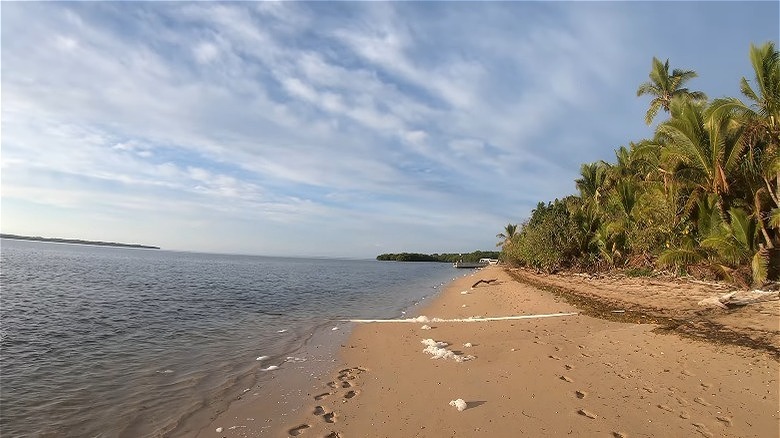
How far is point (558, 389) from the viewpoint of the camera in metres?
6.59

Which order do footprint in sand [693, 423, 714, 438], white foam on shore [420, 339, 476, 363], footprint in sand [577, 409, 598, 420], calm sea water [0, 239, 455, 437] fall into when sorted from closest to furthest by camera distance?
footprint in sand [693, 423, 714, 438] → footprint in sand [577, 409, 598, 420] → calm sea water [0, 239, 455, 437] → white foam on shore [420, 339, 476, 363]

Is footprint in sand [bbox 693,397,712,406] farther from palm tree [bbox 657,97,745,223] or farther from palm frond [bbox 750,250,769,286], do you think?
palm tree [bbox 657,97,745,223]

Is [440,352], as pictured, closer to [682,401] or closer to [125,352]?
[682,401]

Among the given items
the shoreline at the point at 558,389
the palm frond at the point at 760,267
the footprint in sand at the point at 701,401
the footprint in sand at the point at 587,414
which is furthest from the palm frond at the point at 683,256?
the footprint in sand at the point at 587,414

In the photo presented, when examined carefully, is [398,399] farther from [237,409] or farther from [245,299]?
[245,299]

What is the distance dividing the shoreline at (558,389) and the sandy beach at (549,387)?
2cm

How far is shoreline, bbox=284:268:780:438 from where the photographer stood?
536 cm

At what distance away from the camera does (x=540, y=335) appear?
1083cm

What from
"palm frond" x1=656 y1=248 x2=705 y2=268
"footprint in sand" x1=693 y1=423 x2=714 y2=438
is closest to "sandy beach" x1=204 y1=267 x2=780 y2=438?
"footprint in sand" x1=693 y1=423 x2=714 y2=438

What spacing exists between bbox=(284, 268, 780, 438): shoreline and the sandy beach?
0.02 meters

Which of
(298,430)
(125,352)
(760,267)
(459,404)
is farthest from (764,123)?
(125,352)

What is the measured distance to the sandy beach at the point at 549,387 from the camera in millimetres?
5398

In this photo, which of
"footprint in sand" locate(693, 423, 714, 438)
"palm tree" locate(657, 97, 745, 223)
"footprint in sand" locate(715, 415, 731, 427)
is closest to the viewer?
"footprint in sand" locate(693, 423, 714, 438)

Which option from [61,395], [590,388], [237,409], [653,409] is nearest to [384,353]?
[237,409]
